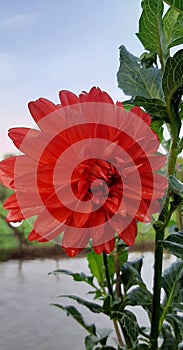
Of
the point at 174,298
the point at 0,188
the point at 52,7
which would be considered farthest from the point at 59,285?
the point at 52,7

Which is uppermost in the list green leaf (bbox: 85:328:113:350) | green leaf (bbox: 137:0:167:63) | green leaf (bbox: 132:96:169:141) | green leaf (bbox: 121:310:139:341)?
green leaf (bbox: 137:0:167:63)

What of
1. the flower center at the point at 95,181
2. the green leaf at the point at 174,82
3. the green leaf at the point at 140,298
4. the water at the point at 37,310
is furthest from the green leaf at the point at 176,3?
the water at the point at 37,310

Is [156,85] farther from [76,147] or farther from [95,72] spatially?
[95,72]

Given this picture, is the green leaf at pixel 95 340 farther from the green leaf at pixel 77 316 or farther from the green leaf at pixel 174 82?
the green leaf at pixel 174 82

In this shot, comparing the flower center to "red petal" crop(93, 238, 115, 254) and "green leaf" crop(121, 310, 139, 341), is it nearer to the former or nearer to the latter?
"red petal" crop(93, 238, 115, 254)

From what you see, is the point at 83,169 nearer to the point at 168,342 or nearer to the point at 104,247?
the point at 104,247

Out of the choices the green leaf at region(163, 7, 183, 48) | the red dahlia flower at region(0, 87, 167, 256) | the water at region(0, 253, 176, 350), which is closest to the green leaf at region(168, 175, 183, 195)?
the red dahlia flower at region(0, 87, 167, 256)
